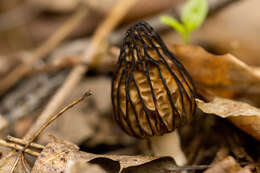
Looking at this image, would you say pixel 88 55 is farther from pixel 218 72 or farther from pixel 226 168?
pixel 226 168

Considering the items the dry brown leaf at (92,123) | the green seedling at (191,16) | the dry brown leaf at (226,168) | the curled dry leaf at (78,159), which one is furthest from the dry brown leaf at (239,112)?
the dry brown leaf at (92,123)

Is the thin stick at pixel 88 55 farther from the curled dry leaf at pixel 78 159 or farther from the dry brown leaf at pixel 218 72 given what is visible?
the dry brown leaf at pixel 218 72

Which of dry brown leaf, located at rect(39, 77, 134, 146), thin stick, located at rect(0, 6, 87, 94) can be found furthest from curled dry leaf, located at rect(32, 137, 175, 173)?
thin stick, located at rect(0, 6, 87, 94)

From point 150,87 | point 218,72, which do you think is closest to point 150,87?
point 150,87

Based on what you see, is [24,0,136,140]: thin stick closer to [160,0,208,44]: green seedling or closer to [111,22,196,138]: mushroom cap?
[111,22,196,138]: mushroom cap

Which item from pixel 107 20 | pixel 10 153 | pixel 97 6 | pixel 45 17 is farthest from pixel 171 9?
pixel 10 153

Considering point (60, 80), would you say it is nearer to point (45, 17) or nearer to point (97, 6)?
point (97, 6)
